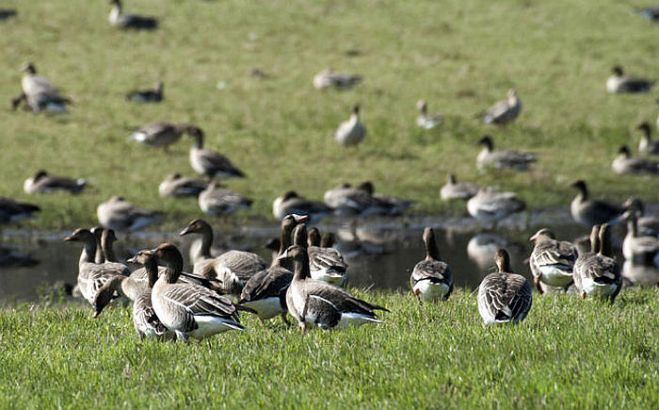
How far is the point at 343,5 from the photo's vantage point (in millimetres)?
48250

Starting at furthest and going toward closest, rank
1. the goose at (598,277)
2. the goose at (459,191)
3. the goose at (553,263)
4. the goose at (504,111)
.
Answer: the goose at (504,111) → the goose at (459,191) → the goose at (553,263) → the goose at (598,277)

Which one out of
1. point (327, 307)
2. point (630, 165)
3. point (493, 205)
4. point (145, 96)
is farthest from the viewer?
point (145, 96)

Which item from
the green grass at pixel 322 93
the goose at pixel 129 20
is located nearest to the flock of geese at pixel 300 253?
the green grass at pixel 322 93

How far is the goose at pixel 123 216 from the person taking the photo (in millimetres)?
25531

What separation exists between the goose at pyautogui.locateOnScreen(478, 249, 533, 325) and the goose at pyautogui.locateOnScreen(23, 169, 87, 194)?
17.9m

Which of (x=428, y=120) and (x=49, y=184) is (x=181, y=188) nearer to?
(x=49, y=184)

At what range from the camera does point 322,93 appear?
38531mm

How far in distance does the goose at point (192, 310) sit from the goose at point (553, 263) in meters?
6.53

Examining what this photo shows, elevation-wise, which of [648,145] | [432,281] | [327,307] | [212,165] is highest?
[327,307]

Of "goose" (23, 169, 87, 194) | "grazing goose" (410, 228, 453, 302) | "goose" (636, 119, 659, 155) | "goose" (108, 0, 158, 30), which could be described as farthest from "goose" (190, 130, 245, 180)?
"grazing goose" (410, 228, 453, 302)

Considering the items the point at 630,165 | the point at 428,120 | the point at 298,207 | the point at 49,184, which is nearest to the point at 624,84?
the point at 630,165

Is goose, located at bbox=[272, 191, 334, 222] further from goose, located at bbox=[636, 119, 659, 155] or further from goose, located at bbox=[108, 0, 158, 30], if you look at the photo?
goose, located at bbox=[108, 0, 158, 30]

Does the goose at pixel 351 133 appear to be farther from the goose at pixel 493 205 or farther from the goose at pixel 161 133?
the goose at pixel 493 205

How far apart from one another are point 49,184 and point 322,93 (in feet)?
41.9
